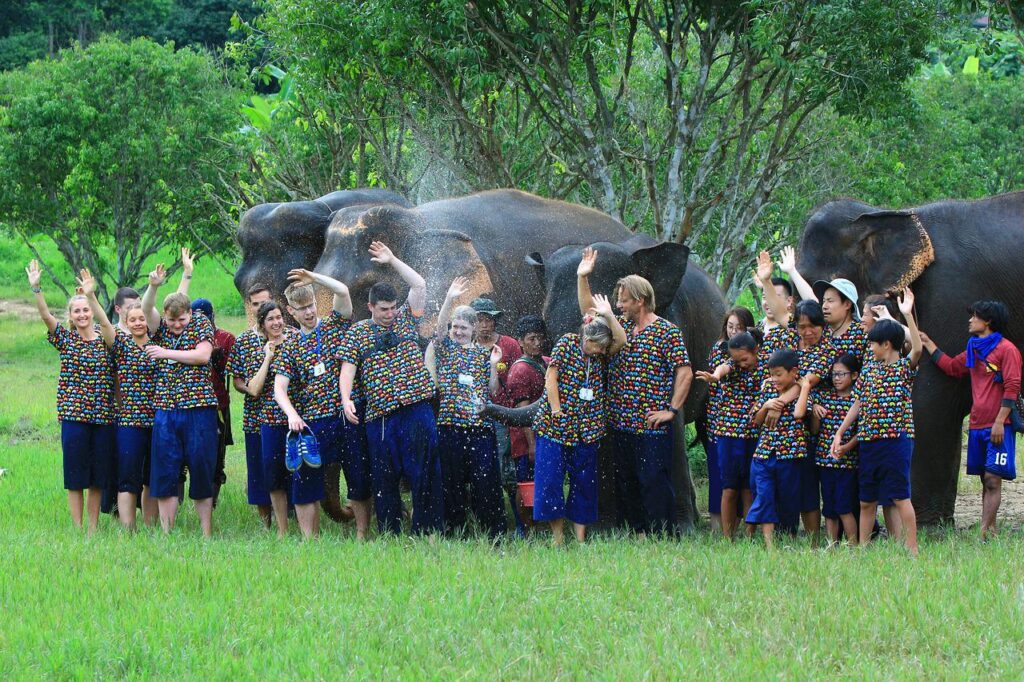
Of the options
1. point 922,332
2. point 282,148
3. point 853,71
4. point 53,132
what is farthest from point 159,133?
point 922,332

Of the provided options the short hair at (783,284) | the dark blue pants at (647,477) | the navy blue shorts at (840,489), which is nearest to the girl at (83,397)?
the dark blue pants at (647,477)

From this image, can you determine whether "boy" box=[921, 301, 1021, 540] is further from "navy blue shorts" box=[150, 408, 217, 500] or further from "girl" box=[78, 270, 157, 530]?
"girl" box=[78, 270, 157, 530]

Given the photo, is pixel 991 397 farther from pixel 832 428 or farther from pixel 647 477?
pixel 647 477

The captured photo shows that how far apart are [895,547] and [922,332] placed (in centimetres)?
222

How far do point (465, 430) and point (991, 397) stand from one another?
10.9 ft

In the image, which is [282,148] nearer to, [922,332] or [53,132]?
[53,132]

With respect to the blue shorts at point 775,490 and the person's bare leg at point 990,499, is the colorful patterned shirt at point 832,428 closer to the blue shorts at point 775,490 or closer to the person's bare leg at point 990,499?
the blue shorts at point 775,490

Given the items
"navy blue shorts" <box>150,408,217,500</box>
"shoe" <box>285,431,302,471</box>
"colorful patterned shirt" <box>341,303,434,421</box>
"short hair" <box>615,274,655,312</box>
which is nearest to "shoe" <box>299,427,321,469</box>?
Result: "shoe" <box>285,431,302,471</box>

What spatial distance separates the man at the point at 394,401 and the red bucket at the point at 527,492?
28.4 inches

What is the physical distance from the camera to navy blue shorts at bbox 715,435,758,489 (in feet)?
26.4

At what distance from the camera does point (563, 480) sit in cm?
786

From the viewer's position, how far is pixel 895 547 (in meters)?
7.12

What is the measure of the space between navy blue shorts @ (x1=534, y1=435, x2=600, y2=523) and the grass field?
249mm

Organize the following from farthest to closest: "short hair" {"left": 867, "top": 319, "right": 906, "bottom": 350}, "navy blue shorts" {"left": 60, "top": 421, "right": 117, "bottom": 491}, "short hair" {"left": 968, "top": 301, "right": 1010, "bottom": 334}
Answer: "navy blue shorts" {"left": 60, "top": 421, "right": 117, "bottom": 491}
"short hair" {"left": 968, "top": 301, "right": 1010, "bottom": 334}
"short hair" {"left": 867, "top": 319, "right": 906, "bottom": 350}
